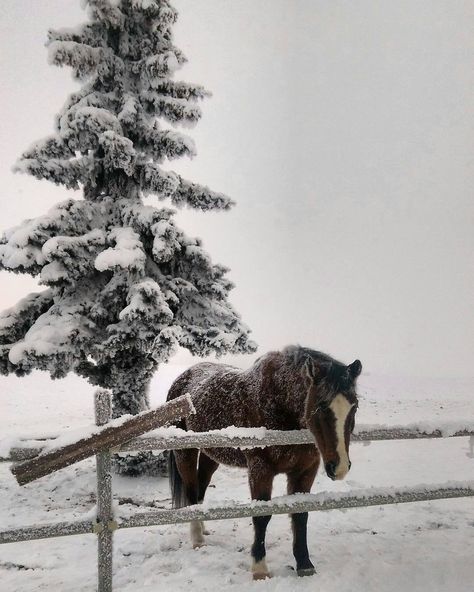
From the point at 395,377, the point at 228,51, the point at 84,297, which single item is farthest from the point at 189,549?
the point at 228,51

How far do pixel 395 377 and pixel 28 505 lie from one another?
58.0 ft

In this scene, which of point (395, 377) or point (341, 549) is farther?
point (395, 377)

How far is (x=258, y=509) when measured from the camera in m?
3.19

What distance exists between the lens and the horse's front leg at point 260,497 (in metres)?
3.41

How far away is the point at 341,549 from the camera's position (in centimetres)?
404

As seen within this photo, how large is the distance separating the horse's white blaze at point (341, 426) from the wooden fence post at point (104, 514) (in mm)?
1675

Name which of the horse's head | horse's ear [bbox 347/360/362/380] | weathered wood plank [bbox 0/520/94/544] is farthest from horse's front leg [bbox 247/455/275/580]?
weathered wood plank [bbox 0/520/94/544]

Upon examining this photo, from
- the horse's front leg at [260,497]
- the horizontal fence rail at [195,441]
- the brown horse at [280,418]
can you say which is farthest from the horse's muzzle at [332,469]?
the horse's front leg at [260,497]

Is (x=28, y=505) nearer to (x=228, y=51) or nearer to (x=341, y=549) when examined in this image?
(x=341, y=549)

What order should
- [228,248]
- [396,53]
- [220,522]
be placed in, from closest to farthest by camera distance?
[220,522], [396,53], [228,248]

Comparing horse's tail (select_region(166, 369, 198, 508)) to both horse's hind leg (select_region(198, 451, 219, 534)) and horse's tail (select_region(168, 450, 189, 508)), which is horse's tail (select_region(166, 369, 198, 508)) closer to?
horse's tail (select_region(168, 450, 189, 508))

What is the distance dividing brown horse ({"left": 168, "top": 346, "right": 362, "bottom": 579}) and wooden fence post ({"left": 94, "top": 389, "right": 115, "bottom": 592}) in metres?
1.21

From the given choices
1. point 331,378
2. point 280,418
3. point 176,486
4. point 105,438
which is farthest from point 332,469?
point 176,486

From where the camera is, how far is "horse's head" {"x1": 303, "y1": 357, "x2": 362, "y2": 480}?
2.82 meters
